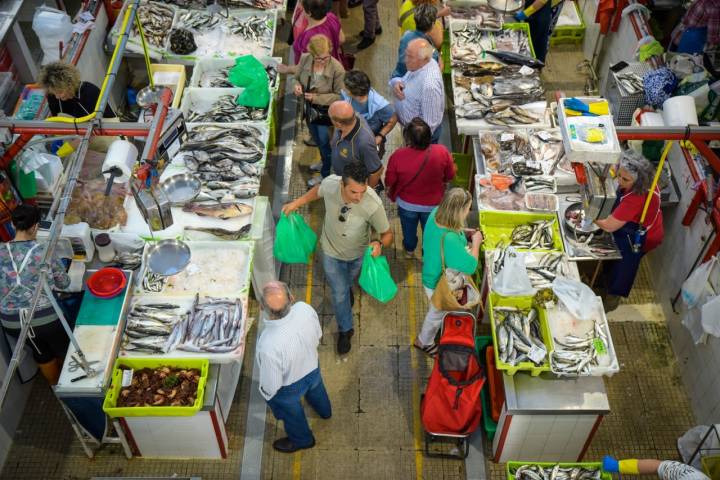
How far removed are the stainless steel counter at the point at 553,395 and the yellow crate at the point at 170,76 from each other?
18.3 feet

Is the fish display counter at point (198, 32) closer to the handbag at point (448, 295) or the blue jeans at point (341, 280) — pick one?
the blue jeans at point (341, 280)

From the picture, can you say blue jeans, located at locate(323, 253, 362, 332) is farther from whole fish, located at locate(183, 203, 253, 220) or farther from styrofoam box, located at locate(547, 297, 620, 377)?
styrofoam box, located at locate(547, 297, 620, 377)

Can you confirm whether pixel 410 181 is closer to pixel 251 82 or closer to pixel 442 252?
pixel 442 252

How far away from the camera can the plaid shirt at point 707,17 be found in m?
8.85

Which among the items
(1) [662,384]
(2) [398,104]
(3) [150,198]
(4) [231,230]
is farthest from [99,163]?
(1) [662,384]

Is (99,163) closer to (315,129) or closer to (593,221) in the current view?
(315,129)

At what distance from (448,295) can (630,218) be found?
199 centimetres

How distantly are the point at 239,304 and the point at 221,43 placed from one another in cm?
462

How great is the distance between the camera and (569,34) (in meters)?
11.6

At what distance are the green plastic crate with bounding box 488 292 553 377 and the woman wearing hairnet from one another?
1232 millimetres

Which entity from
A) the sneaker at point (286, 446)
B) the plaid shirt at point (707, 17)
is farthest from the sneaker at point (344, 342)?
the plaid shirt at point (707, 17)

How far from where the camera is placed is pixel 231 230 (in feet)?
24.1

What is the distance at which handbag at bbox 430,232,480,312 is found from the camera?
680 cm

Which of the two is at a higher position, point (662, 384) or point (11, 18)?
point (11, 18)
